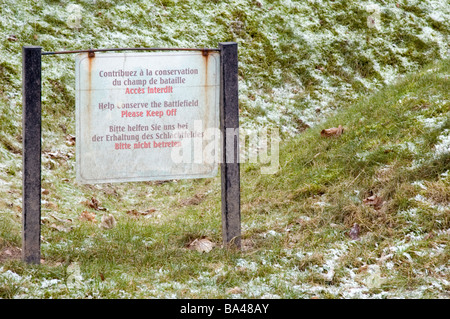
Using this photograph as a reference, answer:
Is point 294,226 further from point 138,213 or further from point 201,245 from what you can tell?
point 138,213

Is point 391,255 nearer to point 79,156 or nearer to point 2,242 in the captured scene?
point 79,156

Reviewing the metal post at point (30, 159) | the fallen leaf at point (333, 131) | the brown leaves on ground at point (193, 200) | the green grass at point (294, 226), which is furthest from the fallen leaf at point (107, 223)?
the fallen leaf at point (333, 131)

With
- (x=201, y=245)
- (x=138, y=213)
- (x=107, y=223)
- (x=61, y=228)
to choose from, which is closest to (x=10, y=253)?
(x=61, y=228)

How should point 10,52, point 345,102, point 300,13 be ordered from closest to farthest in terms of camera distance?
1. point 10,52
2. point 345,102
3. point 300,13

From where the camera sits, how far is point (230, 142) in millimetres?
5168

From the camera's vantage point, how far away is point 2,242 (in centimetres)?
515

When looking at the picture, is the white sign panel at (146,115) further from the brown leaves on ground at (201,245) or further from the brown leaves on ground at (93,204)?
the brown leaves on ground at (93,204)

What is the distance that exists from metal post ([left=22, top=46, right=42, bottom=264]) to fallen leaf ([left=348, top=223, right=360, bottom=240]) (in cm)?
313

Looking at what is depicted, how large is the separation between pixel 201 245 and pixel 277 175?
95.9 inches

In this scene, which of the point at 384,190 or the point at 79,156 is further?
the point at 384,190

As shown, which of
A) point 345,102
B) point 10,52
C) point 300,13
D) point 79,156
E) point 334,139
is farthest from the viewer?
point 300,13
